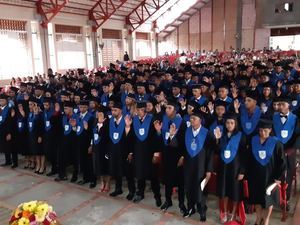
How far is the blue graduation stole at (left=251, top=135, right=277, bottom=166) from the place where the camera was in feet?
12.6

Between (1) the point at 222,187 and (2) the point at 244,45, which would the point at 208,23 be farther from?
(1) the point at 222,187

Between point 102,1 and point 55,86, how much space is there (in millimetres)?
12019

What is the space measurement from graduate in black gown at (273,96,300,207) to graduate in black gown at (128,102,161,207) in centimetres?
187

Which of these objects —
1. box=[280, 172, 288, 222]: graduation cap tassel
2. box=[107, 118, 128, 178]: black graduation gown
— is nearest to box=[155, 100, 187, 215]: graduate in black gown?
box=[107, 118, 128, 178]: black graduation gown

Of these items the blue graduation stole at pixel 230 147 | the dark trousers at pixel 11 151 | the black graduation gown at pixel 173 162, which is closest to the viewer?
the blue graduation stole at pixel 230 147

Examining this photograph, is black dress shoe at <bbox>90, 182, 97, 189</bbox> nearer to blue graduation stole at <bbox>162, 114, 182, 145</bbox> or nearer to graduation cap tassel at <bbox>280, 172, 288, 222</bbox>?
blue graduation stole at <bbox>162, 114, 182, 145</bbox>

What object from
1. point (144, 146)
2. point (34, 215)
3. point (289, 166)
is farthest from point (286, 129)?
point (34, 215)

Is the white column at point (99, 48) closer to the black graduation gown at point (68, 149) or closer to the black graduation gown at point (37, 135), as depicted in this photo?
the black graduation gown at point (37, 135)

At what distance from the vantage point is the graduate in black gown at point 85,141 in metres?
5.89

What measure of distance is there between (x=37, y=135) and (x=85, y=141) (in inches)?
50.4

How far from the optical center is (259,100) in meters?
6.05

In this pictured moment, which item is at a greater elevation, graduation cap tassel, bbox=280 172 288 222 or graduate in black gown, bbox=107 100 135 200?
graduate in black gown, bbox=107 100 135 200

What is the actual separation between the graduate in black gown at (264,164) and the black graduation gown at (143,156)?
1.57m

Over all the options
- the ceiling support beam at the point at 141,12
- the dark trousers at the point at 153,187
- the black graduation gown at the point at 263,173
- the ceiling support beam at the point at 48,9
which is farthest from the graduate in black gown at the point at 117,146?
the ceiling support beam at the point at 141,12
